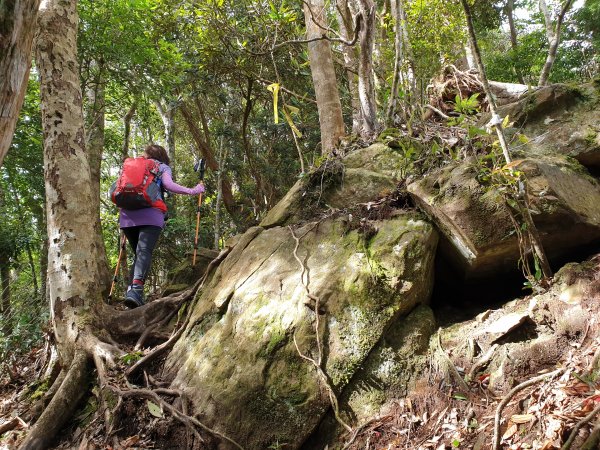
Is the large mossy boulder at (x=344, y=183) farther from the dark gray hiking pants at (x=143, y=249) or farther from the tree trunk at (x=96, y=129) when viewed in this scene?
the tree trunk at (x=96, y=129)

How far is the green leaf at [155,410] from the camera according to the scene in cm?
355

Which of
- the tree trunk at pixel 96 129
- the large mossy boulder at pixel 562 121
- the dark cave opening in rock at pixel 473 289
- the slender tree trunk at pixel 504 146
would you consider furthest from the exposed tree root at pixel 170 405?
the large mossy boulder at pixel 562 121

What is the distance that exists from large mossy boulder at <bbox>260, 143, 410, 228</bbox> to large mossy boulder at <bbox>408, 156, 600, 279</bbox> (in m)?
1.08

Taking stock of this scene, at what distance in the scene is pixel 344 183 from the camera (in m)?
5.27

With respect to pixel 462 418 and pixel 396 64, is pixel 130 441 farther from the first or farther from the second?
pixel 396 64

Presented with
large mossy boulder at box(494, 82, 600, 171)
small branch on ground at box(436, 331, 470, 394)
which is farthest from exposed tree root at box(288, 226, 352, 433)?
large mossy boulder at box(494, 82, 600, 171)

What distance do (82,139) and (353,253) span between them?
3.50 metres

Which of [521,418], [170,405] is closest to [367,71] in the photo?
[521,418]

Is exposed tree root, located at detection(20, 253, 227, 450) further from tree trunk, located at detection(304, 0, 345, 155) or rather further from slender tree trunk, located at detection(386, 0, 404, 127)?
slender tree trunk, located at detection(386, 0, 404, 127)

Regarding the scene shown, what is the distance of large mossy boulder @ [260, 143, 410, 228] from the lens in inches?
200

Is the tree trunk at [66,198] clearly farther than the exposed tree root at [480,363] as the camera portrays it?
Yes

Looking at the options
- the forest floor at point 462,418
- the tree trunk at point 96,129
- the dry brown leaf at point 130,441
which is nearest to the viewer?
the forest floor at point 462,418

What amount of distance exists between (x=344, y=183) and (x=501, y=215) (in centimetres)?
215

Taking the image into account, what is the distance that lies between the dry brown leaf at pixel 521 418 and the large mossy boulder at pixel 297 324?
0.98 metres
